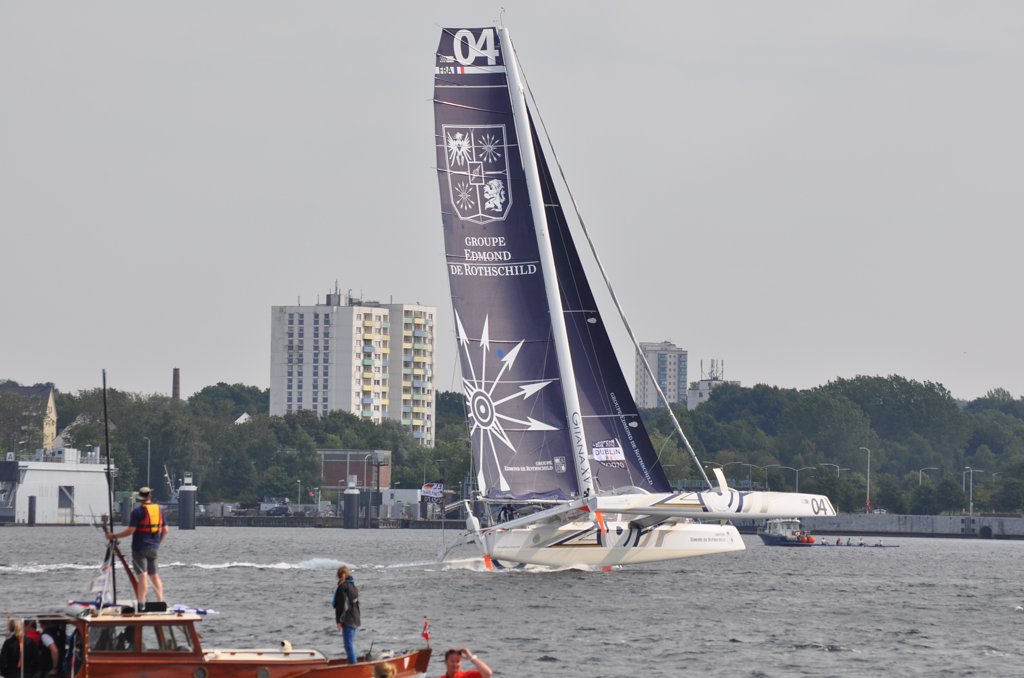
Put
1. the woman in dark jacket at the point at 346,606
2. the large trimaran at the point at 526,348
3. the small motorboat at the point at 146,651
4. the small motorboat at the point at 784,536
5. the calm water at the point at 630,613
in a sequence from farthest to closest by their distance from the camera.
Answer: the small motorboat at the point at 784,536 → the large trimaran at the point at 526,348 → the calm water at the point at 630,613 → the woman in dark jacket at the point at 346,606 → the small motorboat at the point at 146,651

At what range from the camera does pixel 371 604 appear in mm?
47969

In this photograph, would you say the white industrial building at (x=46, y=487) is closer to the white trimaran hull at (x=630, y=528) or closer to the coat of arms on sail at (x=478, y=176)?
the coat of arms on sail at (x=478, y=176)

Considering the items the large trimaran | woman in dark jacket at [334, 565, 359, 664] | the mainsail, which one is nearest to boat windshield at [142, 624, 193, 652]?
woman in dark jacket at [334, 565, 359, 664]

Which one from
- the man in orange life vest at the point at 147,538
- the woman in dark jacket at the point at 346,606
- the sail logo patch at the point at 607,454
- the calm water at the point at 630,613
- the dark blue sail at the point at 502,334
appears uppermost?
the dark blue sail at the point at 502,334

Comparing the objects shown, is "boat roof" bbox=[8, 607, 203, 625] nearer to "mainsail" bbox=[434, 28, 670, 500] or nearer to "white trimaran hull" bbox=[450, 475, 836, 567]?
"white trimaran hull" bbox=[450, 475, 836, 567]

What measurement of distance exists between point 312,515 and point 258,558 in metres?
97.1

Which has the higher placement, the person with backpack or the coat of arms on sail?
the coat of arms on sail

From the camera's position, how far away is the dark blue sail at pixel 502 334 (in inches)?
2221

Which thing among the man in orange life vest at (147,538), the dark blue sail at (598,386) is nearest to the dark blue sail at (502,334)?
the dark blue sail at (598,386)

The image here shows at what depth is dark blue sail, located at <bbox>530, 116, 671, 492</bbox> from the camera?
5697 centimetres

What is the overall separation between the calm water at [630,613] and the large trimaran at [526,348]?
1.97 meters

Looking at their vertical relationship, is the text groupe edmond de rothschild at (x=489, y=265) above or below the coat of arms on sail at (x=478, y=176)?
below

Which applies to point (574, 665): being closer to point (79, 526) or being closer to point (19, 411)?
point (79, 526)

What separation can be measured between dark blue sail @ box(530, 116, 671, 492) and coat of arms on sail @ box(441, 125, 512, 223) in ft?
5.49
